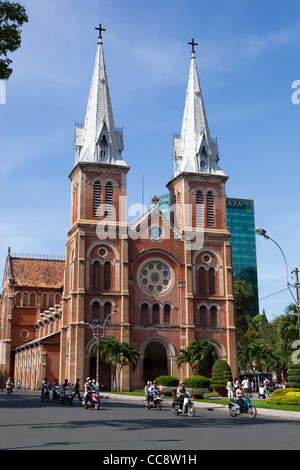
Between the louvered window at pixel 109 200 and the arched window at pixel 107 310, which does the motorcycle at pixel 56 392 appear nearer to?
the arched window at pixel 107 310

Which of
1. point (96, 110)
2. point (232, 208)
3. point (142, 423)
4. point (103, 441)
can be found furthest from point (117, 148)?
point (232, 208)

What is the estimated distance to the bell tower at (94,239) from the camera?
55625 mm

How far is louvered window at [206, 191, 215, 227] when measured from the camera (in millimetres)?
63812

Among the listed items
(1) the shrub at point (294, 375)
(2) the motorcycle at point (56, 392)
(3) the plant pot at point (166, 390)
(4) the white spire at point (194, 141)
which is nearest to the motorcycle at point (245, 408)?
(1) the shrub at point (294, 375)

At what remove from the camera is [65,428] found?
17.7 m

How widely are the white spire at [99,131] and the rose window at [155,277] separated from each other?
11995mm

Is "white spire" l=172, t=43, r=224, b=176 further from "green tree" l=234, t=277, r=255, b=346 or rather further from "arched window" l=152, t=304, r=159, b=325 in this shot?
"green tree" l=234, t=277, r=255, b=346

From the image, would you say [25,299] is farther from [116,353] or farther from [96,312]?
[116,353]

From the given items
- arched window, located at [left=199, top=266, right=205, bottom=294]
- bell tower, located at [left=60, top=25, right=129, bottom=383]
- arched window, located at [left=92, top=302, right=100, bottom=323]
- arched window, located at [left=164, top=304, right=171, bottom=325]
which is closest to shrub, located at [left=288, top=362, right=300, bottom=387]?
bell tower, located at [left=60, top=25, right=129, bottom=383]

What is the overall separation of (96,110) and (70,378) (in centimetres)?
2985

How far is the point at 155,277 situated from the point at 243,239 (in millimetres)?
106220

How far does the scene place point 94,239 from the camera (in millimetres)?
58938
